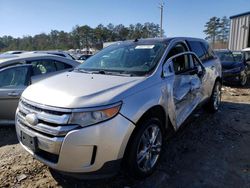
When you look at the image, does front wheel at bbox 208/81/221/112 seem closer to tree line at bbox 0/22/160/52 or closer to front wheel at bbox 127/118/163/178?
front wheel at bbox 127/118/163/178

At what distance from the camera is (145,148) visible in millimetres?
3164

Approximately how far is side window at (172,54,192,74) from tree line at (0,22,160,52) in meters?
60.0

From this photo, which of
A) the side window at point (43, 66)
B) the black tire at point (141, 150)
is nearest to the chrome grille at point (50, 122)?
the black tire at point (141, 150)

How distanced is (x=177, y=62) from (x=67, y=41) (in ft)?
245

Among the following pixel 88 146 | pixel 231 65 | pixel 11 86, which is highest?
pixel 11 86

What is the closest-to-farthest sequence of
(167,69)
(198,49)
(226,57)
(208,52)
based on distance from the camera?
(167,69), (198,49), (208,52), (226,57)

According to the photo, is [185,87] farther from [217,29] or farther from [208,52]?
[217,29]

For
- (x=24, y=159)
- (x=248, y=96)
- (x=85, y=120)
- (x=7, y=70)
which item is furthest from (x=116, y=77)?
(x=248, y=96)

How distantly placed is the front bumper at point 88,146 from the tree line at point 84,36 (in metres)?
61.9

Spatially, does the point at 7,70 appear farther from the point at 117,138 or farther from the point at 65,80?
the point at 117,138

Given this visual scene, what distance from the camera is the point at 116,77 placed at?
129 inches

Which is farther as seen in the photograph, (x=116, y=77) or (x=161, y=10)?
(x=161, y=10)

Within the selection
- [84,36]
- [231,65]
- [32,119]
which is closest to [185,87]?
[32,119]

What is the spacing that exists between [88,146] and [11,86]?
293cm
